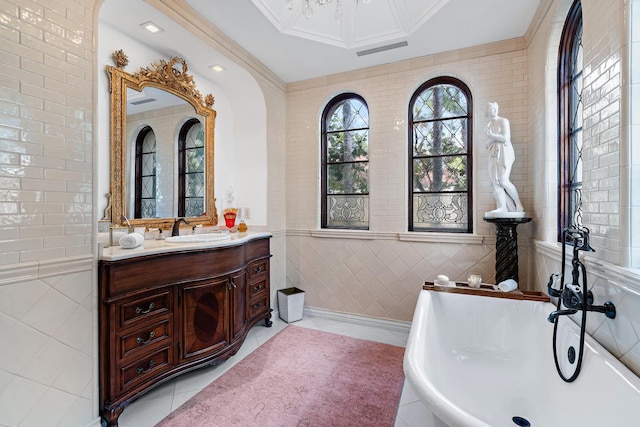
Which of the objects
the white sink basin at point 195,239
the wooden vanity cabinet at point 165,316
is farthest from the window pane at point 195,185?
the wooden vanity cabinet at point 165,316

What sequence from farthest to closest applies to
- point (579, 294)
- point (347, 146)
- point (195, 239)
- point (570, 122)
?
1. point (347, 146)
2. point (195, 239)
3. point (570, 122)
4. point (579, 294)

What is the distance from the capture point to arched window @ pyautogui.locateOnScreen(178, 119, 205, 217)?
2781 mm

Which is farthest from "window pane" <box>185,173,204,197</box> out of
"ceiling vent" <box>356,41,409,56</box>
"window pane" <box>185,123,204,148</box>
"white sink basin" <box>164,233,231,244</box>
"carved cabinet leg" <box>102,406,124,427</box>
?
"ceiling vent" <box>356,41,409,56</box>

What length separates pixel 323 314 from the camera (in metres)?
3.44

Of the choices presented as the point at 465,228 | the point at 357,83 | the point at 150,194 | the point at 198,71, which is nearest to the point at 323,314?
the point at 465,228

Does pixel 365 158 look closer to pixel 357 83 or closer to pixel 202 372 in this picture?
pixel 357 83

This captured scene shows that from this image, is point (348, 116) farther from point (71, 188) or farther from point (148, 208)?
point (71, 188)

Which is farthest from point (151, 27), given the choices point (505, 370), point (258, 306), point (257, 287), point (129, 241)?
point (505, 370)

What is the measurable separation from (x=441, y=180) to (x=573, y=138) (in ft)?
3.66

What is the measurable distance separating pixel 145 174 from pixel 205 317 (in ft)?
4.09

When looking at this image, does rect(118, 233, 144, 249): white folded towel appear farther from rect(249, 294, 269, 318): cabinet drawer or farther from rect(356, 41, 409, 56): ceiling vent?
rect(356, 41, 409, 56): ceiling vent

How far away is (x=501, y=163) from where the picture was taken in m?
2.40

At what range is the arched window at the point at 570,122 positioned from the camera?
1993 mm

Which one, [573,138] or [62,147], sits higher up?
[573,138]
